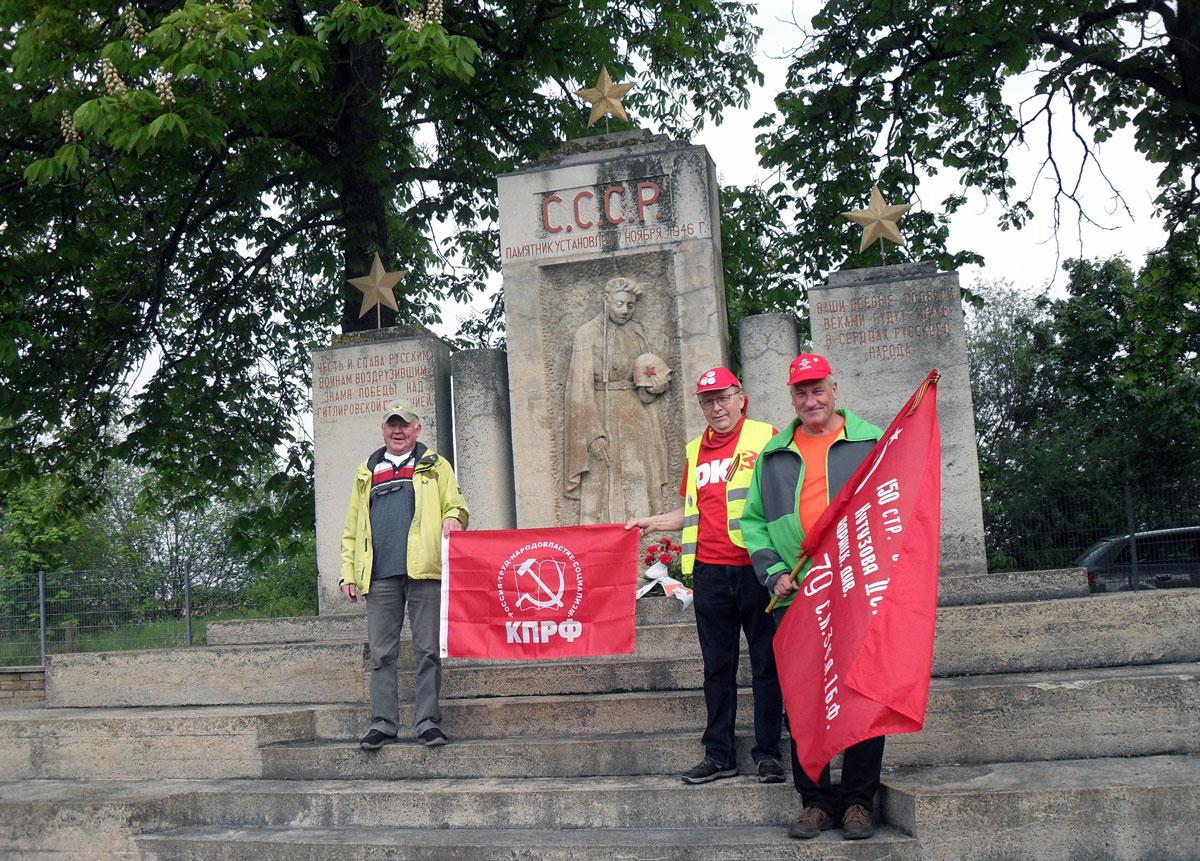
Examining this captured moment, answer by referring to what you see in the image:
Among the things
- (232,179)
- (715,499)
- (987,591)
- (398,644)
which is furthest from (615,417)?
(232,179)

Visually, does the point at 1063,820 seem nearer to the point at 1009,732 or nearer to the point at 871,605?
the point at 1009,732

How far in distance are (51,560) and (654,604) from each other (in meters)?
30.8

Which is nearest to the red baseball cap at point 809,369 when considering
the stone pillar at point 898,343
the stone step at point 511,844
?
the stone step at point 511,844

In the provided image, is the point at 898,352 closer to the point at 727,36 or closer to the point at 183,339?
the point at 183,339

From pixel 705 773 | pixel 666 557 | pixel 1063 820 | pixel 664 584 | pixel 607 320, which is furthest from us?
pixel 607 320

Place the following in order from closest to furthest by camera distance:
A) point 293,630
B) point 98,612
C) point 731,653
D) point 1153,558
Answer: point 731,653, point 293,630, point 1153,558, point 98,612

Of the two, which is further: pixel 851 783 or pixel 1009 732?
pixel 1009 732

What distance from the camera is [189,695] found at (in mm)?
8164

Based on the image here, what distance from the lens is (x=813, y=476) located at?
5461 millimetres

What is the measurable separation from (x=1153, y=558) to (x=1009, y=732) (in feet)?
29.5

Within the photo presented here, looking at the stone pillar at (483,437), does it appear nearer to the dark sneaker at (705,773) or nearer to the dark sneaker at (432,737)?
the dark sneaker at (432,737)

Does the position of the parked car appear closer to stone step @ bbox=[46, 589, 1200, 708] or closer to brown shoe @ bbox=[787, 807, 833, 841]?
stone step @ bbox=[46, 589, 1200, 708]

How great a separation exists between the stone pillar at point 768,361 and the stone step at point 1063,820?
4.49 m

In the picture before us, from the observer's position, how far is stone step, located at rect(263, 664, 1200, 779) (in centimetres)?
574
